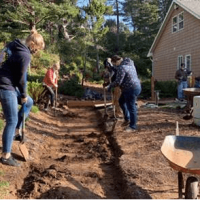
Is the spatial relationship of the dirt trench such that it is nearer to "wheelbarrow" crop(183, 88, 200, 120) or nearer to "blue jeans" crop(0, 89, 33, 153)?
"blue jeans" crop(0, 89, 33, 153)

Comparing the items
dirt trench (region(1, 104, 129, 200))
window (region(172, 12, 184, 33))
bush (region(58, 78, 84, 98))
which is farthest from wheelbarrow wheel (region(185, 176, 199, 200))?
window (region(172, 12, 184, 33))

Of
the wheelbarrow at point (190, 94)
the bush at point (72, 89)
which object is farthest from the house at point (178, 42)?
the wheelbarrow at point (190, 94)

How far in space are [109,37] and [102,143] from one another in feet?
109

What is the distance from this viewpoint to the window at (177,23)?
20647mm

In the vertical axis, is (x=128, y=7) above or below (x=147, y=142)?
above

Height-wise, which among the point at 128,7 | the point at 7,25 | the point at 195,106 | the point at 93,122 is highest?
the point at 128,7

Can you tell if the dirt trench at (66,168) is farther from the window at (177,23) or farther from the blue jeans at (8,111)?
the window at (177,23)

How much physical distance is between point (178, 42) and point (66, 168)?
17972 mm

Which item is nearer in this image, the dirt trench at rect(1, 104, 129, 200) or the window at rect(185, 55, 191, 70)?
the dirt trench at rect(1, 104, 129, 200)

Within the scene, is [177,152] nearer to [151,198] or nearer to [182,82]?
[151,198]

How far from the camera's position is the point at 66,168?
451 centimetres

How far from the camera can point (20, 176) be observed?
4.13 metres

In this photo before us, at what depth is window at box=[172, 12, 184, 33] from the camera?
20647 millimetres

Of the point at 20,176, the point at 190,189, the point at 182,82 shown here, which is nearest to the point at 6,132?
the point at 20,176
